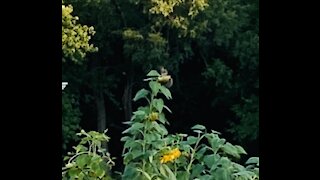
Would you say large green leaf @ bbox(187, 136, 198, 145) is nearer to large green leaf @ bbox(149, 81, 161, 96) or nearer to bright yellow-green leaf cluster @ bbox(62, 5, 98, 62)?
large green leaf @ bbox(149, 81, 161, 96)

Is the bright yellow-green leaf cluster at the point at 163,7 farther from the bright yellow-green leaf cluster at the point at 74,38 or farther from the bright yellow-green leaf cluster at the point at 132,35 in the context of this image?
the bright yellow-green leaf cluster at the point at 74,38

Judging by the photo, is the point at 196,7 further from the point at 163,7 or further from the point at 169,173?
the point at 169,173

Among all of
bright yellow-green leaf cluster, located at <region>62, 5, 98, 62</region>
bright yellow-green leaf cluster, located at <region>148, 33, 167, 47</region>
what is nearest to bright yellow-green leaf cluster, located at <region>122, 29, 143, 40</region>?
bright yellow-green leaf cluster, located at <region>148, 33, 167, 47</region>

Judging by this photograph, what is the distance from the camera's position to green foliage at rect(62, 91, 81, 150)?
34.1 feet

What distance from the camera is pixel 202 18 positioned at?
10914 millimetres

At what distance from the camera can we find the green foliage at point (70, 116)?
1040cm

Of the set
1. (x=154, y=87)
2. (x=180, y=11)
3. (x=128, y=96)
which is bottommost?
(x=128, y=96)

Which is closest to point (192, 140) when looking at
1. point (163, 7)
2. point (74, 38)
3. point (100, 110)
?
point (74, 38)

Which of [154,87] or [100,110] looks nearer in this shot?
[154,87]

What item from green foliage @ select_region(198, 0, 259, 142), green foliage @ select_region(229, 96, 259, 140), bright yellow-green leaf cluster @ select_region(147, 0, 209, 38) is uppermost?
bright yellow-green leaf cluster @ select_region(147, 0, 209, 38)

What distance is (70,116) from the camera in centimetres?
1082
